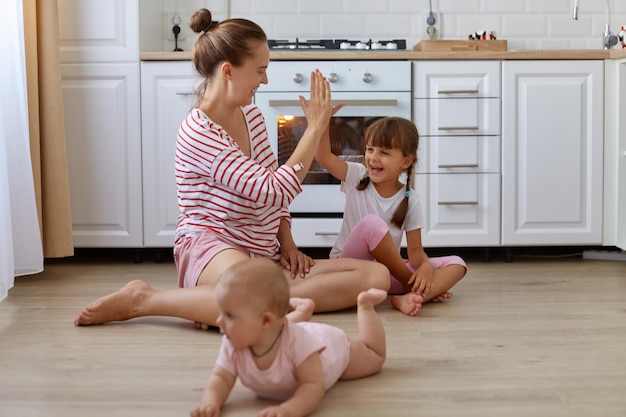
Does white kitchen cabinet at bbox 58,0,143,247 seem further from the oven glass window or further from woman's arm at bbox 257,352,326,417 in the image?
woman's arm at bbox 257,352,326,417

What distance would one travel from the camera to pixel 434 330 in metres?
2.41

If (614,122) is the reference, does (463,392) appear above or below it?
below

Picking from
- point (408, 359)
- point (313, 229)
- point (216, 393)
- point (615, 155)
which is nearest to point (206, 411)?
point (216, 393)

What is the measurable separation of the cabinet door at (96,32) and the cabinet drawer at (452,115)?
118 centimetres

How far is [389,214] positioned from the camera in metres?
2.83

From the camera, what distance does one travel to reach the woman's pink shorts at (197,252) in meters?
2.49

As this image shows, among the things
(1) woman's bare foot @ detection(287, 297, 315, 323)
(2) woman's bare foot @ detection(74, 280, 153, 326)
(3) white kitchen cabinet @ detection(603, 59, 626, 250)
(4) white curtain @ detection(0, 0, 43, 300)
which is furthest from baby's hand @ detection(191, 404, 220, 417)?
(3) white kitchen cabinet @ detection(603, 59, 626, 250)

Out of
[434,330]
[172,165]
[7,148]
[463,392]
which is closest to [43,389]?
[463,392]

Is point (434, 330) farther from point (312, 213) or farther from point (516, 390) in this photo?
point (312, 213)

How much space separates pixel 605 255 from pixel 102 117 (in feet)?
7.12

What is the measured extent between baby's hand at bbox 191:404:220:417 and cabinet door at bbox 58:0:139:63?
2334mm

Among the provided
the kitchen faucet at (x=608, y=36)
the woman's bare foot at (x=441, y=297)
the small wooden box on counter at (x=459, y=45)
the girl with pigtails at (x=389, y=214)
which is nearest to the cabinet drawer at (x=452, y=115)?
the small wooden box on counter at (x=459, y=45)

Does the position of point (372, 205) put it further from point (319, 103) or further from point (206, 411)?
point (206, 411)

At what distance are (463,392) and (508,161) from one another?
2.08 metres
